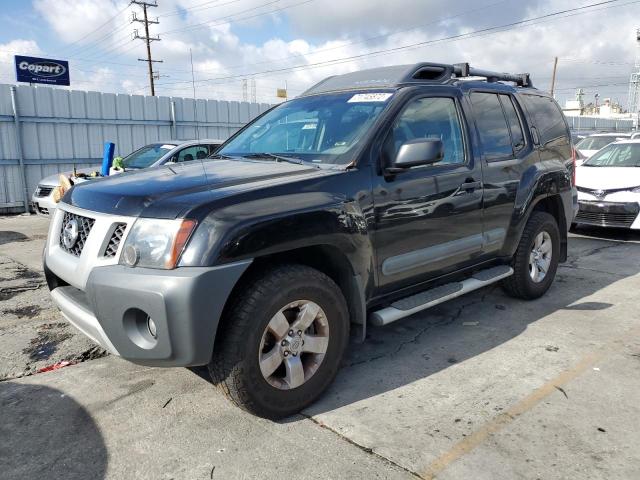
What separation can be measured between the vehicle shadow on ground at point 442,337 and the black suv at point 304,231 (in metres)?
0.34

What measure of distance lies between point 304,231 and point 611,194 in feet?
22.9

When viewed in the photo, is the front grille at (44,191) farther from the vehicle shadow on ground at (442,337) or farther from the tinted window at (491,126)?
the tinted window at (491,126)

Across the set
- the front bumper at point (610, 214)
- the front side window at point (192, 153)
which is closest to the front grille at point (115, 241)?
the front side window at point (192, 153)

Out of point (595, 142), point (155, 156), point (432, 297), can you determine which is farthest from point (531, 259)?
point (595, 142)

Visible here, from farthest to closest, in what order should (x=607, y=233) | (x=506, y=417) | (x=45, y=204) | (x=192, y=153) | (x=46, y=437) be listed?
(x=192, y=153) < (x=45, y=204) < (x=607, y=233) < (x=506, y=417) < (x=46, y=437)

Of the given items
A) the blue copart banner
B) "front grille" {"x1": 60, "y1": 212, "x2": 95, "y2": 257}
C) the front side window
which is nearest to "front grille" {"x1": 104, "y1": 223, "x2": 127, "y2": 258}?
"front grille" {"x1": 60, "y1": 212, "x2": 95, "y2": 257}

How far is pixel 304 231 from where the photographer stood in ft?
9.32

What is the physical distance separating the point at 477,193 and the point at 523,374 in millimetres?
1354

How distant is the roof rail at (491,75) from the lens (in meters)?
4.38

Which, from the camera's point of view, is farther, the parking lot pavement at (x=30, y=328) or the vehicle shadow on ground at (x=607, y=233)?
the vehicle shadow on ground at (x=607, y=233)

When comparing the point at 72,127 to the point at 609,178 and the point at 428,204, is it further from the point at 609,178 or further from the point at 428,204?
the point at 428,204

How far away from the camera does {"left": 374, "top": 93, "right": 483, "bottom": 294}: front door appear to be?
3.38 m

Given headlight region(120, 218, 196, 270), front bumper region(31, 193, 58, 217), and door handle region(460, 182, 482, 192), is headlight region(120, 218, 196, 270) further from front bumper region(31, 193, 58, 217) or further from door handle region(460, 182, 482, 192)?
front bumper region(31, 193, 58, 217)

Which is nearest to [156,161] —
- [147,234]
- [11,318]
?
[11,318]
